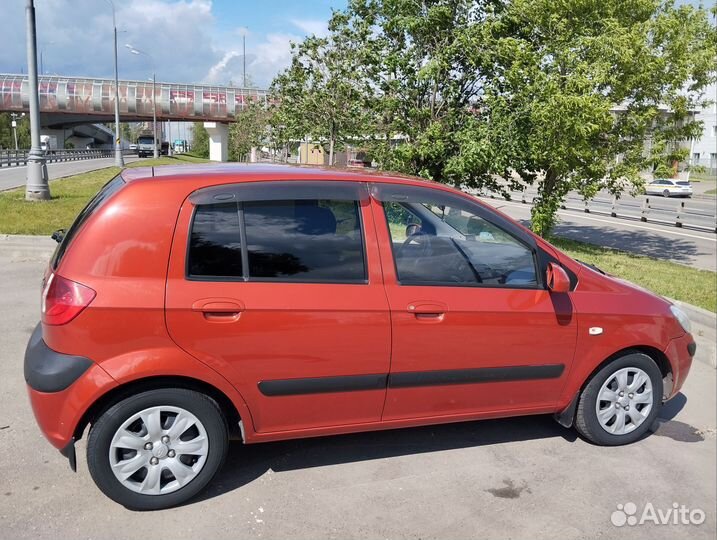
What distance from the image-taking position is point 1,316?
20.4 ft

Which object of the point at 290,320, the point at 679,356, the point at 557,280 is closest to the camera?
the point at 290,320

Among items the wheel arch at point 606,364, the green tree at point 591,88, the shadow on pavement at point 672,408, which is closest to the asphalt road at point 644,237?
the green tree at point 591,88

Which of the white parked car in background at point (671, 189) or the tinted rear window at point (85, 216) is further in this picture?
the white parked car in background at point (671, 189)

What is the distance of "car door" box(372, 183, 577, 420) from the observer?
11.2 ft

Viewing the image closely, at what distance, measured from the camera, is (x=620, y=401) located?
4012 millimetres

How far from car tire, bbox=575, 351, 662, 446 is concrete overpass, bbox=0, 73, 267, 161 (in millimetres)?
66915

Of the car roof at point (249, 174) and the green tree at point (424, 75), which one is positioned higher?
the green tree at point (424, 75)

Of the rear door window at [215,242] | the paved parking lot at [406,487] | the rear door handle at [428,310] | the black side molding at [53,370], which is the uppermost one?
the rear door window at [215,242]

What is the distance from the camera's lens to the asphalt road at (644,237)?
14000 millimetres

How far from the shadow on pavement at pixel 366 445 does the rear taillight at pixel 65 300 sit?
3.91 feet

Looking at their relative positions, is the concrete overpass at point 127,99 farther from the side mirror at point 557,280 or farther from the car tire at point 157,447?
the car tire at point 157,447

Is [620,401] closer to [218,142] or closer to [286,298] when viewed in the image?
[286,298]

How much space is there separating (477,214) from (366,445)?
1631mm
